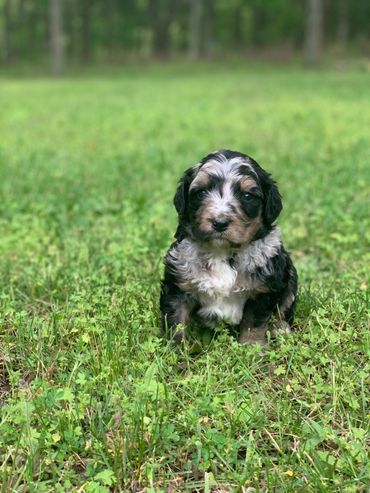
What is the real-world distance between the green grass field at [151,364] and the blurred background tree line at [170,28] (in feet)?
113

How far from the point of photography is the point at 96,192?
311 inches

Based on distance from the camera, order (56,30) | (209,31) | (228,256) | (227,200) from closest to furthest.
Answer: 1. (227,200)
2. (228,256)
3. (56,30)
4. (209,31)

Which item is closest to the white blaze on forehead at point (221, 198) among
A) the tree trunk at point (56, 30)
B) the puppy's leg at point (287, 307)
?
Answer: the puppy's leg at point (287, 307)

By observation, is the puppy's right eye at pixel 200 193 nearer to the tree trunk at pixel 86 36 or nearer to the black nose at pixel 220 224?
the black nose at pixel 220 224

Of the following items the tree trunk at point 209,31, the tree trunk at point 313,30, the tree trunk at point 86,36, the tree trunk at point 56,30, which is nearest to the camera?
the tree trunk at point 313,30

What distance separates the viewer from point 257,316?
3.77 meters

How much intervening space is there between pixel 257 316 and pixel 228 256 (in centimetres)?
43

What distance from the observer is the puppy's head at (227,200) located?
3.54 meters

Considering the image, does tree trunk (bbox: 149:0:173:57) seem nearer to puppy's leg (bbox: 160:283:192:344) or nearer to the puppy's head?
the puppy's head

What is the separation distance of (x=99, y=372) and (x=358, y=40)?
4940 centimetres

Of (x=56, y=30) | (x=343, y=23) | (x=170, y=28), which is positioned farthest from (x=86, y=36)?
(x=343, y=23)

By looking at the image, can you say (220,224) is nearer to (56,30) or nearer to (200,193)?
(200,193)

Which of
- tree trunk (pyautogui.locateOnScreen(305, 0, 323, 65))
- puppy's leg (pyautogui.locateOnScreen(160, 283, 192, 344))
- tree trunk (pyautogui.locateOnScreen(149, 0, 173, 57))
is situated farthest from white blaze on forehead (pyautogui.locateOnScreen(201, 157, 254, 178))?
tree trunk (pyautogui.locateOnScreen(149, 0, 173, 57))

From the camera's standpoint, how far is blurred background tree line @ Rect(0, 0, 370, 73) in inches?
1893
